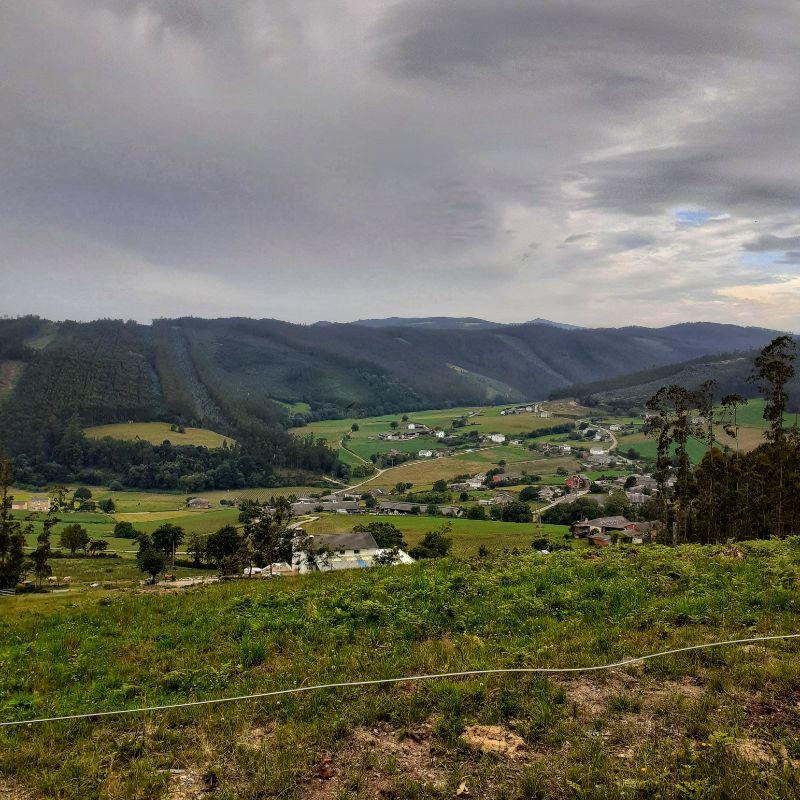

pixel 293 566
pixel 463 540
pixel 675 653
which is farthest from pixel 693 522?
pixel 675 653

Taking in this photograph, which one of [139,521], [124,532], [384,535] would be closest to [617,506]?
[384,535]

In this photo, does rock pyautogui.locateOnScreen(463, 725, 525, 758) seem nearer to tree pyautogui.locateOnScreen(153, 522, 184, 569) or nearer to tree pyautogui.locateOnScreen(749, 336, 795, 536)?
tree pyautogui.locateOnScreen(749, 336, 795, 536)

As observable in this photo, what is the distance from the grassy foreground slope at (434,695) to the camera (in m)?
6.70

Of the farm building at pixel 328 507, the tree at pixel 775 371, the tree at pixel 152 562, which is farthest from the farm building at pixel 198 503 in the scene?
the tree at pixel 775 371

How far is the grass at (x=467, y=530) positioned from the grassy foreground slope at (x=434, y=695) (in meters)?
60.1

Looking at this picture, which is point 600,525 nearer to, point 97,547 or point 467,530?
point 467,530

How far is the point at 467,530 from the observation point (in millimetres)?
89750

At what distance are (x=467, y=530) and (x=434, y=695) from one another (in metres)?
83.7

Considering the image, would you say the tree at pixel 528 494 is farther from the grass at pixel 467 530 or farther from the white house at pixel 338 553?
the white house at pixel 338 553

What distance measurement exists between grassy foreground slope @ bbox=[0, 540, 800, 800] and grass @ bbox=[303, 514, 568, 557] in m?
60.1

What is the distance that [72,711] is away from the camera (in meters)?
8.84

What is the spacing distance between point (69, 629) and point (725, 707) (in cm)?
1436

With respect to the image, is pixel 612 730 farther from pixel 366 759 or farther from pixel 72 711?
pixel 72 711

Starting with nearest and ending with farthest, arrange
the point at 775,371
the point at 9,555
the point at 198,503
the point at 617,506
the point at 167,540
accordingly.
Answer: the point at 775,371 → the point at 9,555 → the point at 167,540 → the point at 617,506 → the point at 198,503
